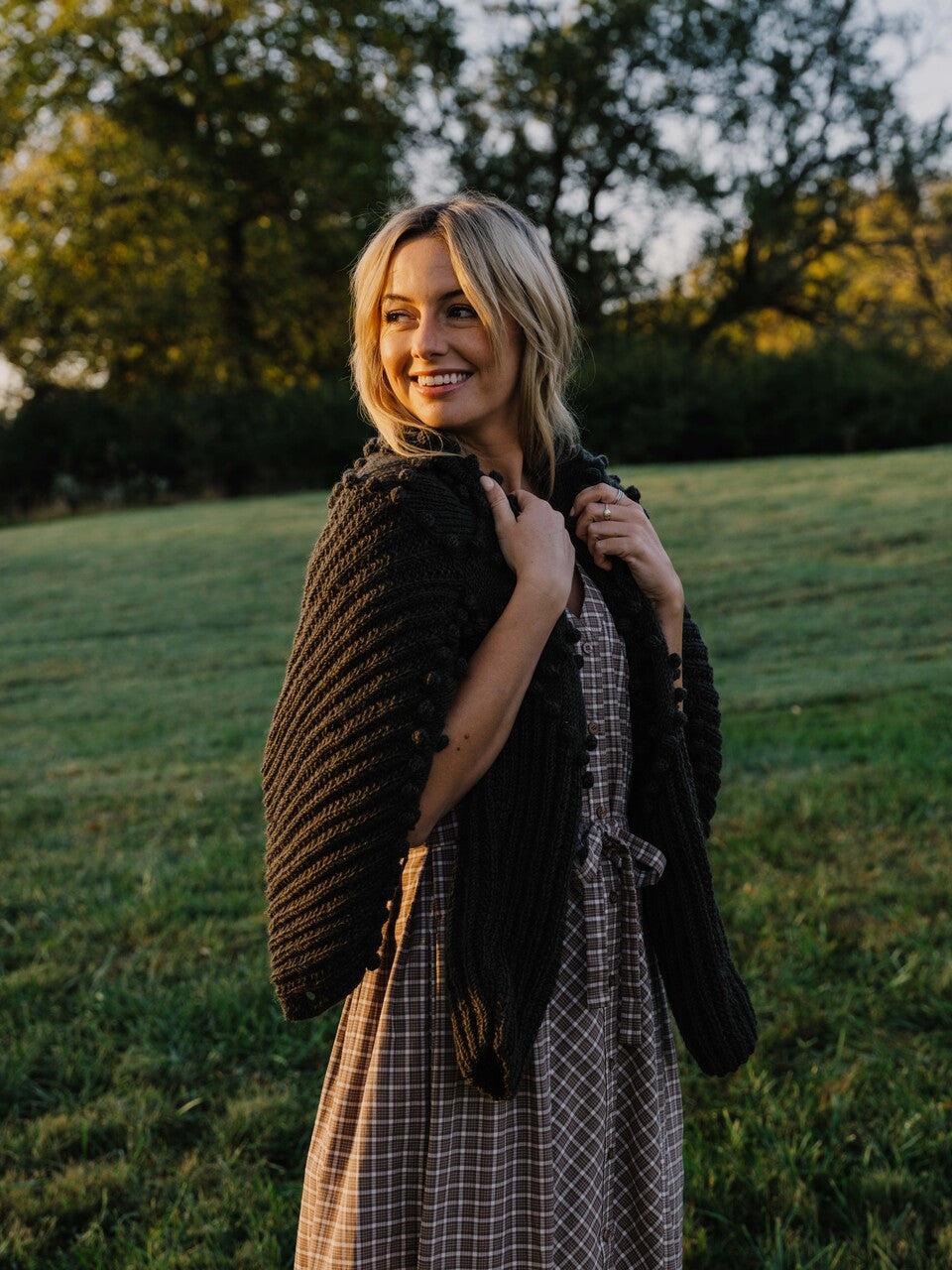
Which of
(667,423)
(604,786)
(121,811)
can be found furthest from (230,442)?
(604,786)

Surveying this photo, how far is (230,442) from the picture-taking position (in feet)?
64.4

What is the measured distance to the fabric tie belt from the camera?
172cm

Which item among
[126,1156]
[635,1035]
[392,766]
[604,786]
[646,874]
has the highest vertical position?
[392,766]

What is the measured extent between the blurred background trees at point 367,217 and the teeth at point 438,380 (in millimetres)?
17407

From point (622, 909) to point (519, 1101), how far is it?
1.05 ft

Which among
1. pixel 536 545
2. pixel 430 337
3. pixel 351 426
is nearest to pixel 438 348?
pixel 430 337

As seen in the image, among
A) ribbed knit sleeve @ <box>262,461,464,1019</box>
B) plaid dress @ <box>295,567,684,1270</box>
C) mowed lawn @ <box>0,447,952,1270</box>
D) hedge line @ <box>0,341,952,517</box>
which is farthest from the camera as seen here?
hedge line @ <box>0,341,952,517</box>

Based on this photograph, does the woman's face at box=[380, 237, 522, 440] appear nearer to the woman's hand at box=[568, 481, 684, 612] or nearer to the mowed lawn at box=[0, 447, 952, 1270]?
the woman's hand at box=[568, 481, 684, 612]

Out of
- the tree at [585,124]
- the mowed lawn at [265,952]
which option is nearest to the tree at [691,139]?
the tree at [585,124]

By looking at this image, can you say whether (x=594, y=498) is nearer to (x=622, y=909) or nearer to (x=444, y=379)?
(x=444, y=379)

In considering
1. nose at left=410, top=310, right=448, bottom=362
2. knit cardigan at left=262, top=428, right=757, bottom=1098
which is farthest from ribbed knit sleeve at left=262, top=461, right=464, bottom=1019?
nose at left=410, top=310, right=448, bottom=362

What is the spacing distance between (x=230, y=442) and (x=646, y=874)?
18.8 meters

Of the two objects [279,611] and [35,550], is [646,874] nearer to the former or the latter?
[279,611]

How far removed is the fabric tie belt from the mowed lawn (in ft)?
3.74
